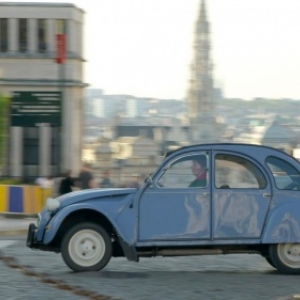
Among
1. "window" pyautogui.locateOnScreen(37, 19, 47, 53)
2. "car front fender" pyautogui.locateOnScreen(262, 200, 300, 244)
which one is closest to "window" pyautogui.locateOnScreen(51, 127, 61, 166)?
"window" pyautogui.locateOnScreen(37, 19, 47, 53)

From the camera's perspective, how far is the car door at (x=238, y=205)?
12859mm

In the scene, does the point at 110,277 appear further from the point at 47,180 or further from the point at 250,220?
the point at 47,180

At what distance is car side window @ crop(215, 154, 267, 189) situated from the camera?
13.0 m

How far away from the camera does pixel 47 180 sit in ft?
115

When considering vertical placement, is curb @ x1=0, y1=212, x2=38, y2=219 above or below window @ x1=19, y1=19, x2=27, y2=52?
below

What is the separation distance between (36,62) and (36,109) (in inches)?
1157

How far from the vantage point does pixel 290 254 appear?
1303cm

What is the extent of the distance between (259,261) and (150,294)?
419 centimetres

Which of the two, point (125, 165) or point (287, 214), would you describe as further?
point (125, 165)

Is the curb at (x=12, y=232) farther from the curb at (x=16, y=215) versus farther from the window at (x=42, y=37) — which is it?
the window at (x=42, y=37)

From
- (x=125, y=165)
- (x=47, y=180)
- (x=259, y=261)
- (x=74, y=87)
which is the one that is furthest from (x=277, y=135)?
(x=259, y=261)

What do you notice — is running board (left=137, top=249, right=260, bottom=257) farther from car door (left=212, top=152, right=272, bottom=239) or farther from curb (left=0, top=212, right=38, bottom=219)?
curb (left=0, top=212, right=38, bottom=219)

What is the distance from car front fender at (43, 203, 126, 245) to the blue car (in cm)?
1

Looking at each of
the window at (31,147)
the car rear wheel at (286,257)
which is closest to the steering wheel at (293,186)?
the car rear wheel at (286,257)
